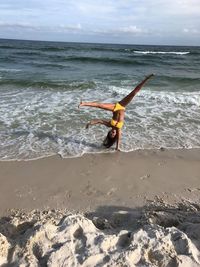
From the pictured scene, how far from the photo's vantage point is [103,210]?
549cm

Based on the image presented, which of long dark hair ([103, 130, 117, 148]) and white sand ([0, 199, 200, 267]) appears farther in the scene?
long dark hair ([103, 130, 117, 148])

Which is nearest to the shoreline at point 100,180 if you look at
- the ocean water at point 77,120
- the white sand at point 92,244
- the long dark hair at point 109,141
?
the long dark hair at point 109,141

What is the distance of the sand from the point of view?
11.9 ft

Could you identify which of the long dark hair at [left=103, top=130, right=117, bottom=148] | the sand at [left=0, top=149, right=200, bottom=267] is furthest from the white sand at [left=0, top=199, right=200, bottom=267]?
the long dark hair at [left=103, top=130, right=117, bottom=148]

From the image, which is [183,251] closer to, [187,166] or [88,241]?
[88,241]

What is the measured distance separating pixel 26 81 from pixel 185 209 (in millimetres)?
12643

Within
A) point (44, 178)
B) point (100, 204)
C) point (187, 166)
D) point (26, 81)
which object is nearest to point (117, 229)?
point (100, 204)

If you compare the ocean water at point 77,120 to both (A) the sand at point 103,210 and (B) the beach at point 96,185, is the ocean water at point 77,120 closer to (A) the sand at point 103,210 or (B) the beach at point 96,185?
(B) the beach at point 96,185

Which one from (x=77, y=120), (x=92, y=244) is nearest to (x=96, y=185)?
(x=92, y=244)

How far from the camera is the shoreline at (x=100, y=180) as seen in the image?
580cm

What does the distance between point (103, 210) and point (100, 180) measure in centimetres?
113

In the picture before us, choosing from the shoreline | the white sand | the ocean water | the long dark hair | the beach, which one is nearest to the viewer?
the white sand

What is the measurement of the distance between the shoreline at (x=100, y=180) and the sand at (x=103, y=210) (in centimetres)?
2

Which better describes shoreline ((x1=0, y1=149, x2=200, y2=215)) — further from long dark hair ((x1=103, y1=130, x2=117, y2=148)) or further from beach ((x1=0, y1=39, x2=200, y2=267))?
long dark hair ((x1=103, y1=130, x2=117, y2=148))
